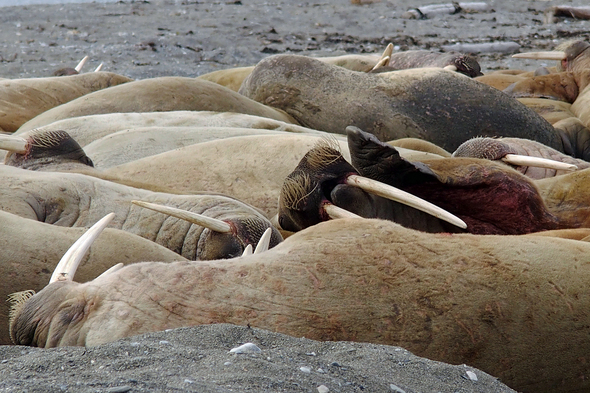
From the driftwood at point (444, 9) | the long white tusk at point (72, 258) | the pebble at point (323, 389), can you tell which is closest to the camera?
the pebble at point (323, 389)

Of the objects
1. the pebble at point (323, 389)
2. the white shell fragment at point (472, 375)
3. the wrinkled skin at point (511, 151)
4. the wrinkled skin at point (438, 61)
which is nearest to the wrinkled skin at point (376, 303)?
the white shell fragment at point (472, 375)

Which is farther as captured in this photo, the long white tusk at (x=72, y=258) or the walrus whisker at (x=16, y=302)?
the long white tusk at (x=72, y=258)

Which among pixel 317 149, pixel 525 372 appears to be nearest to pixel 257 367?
pixel 525 372

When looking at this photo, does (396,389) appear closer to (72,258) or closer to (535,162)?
(72,258)

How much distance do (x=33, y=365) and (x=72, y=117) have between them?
462 cm

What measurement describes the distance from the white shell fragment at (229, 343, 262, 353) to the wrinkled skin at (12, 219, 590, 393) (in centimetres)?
23

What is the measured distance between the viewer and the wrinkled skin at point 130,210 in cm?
387

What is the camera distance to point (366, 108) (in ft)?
21.3

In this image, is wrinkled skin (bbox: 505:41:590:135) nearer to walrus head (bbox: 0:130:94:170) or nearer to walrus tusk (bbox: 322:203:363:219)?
walrus head (bbox: 0:130:94:170)

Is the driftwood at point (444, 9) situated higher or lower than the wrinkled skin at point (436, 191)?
lower

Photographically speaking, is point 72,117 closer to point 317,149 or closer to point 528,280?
point 317,149

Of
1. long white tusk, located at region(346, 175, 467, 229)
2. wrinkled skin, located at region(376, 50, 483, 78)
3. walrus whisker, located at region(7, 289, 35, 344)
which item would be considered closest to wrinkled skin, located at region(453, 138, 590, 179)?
long white tusk, located at region(346, 175, 467, 229)

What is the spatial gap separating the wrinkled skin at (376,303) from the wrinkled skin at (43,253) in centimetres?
35

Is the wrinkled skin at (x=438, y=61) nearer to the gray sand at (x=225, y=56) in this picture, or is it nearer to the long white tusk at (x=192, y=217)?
the gray sand at (x=225, y=56)
